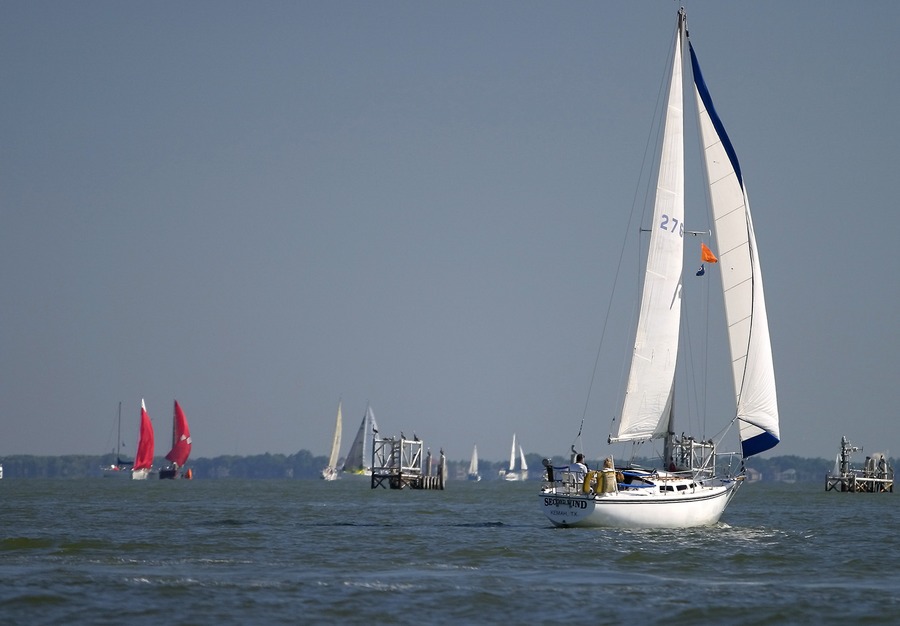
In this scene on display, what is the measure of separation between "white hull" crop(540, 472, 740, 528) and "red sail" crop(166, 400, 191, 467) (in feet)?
346

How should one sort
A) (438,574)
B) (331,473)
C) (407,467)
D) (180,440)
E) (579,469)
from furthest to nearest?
(331,473), (180,440), (407,467), (579,469), (438,574)

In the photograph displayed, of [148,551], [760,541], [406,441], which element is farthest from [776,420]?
[406,441]

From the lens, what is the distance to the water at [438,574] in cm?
1752

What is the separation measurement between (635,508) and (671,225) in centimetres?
777

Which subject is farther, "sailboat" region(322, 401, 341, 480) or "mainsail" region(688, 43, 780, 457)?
"sailboat" region(322, 401, 341, 480)

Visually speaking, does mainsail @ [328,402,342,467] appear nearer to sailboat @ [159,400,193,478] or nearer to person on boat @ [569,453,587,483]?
sailboat @ [159,400,193,478]

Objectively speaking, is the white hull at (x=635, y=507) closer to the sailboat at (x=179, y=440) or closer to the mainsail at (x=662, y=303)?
the mainsail at (x=662, y=303)

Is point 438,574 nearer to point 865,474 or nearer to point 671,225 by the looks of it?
point 671,225

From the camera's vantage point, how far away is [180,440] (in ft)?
440

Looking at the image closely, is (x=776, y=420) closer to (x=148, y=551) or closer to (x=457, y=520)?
(x=457, y=520)

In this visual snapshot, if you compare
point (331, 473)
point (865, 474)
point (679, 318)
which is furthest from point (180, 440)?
point (679, 318)

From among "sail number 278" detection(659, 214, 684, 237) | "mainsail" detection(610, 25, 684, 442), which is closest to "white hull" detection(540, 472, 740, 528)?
"mainsail" detection(610, 25, 684, 442)

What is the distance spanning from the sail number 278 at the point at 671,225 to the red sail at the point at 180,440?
342 ft

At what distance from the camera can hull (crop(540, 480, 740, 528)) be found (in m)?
29.0
